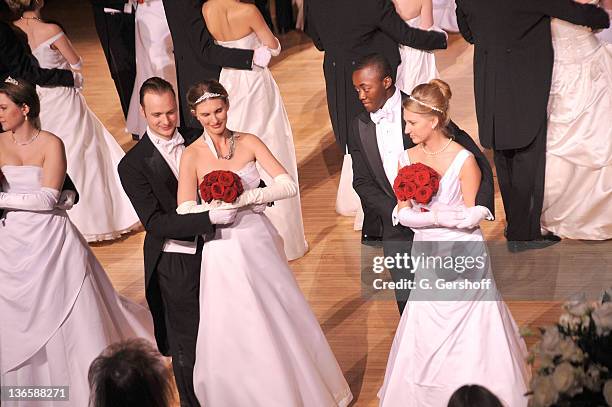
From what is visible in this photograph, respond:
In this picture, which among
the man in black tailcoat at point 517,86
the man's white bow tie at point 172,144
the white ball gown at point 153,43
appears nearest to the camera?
the man's white bow tie at point 172,144

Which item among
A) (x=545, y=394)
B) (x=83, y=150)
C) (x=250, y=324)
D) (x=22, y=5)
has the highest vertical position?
Result: (x=22, y=5)

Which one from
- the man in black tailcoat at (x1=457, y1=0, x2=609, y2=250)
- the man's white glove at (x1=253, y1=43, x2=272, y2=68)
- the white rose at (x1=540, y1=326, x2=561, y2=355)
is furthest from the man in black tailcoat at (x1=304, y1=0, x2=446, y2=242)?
the white rose at (x1=540, y1=326, x2=561, y2=355)

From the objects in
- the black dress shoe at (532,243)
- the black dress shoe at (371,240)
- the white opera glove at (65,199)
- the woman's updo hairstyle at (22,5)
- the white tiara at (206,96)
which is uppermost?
the woman's updo hairstyle at (22,5)

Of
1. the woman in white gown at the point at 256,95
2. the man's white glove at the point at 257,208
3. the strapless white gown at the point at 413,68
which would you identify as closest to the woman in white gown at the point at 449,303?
the man's white glove at the point at 257,208

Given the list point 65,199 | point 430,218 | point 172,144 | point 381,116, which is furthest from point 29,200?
point 430,218

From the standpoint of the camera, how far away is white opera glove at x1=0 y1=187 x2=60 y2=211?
5.21m

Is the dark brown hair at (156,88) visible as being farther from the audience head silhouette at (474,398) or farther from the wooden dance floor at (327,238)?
the audience head silhouette at (474,398)

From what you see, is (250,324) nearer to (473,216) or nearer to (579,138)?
(473,216)

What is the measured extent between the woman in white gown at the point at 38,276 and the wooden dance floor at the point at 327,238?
4.40 feet

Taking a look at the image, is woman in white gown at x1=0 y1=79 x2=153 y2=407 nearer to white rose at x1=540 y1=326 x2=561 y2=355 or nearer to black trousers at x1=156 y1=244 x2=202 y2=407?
black trousers at x1=156 y1=244 x2=202 y2=407

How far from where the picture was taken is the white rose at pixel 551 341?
3279 millimetres

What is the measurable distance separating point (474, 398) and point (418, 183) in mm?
1815

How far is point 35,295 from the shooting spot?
5348 millimetres

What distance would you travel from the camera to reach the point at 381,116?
5.49 metres
